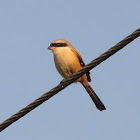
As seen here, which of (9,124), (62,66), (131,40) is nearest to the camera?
(131,40)

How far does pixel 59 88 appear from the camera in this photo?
5.42 meters

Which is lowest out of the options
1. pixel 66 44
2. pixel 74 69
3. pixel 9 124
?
pixel 9 124

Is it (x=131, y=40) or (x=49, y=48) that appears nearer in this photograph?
(x=131, y=40)

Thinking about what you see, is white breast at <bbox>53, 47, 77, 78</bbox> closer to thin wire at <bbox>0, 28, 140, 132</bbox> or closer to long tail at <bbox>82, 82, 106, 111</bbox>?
long tail at <bbox>82, 82, 106, 111</bbox>

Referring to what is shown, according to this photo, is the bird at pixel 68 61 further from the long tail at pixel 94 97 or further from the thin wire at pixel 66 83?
the thin wire at pixel 66 83

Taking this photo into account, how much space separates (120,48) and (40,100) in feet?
4.45

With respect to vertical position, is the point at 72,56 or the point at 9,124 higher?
the point at 72,56

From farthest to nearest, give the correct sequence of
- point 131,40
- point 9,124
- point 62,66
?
point 62,66
point 9,124
point 131,40

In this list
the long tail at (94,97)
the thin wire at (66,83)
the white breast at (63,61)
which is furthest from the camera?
the long tail at (94,97)

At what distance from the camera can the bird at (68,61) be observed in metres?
8.37

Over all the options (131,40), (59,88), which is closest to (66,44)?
(59,88)

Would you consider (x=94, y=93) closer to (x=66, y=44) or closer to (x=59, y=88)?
(x=66, y=44)

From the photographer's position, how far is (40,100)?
5.33 m

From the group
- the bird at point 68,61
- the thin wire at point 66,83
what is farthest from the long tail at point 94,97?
the thin wire at point 66,83
